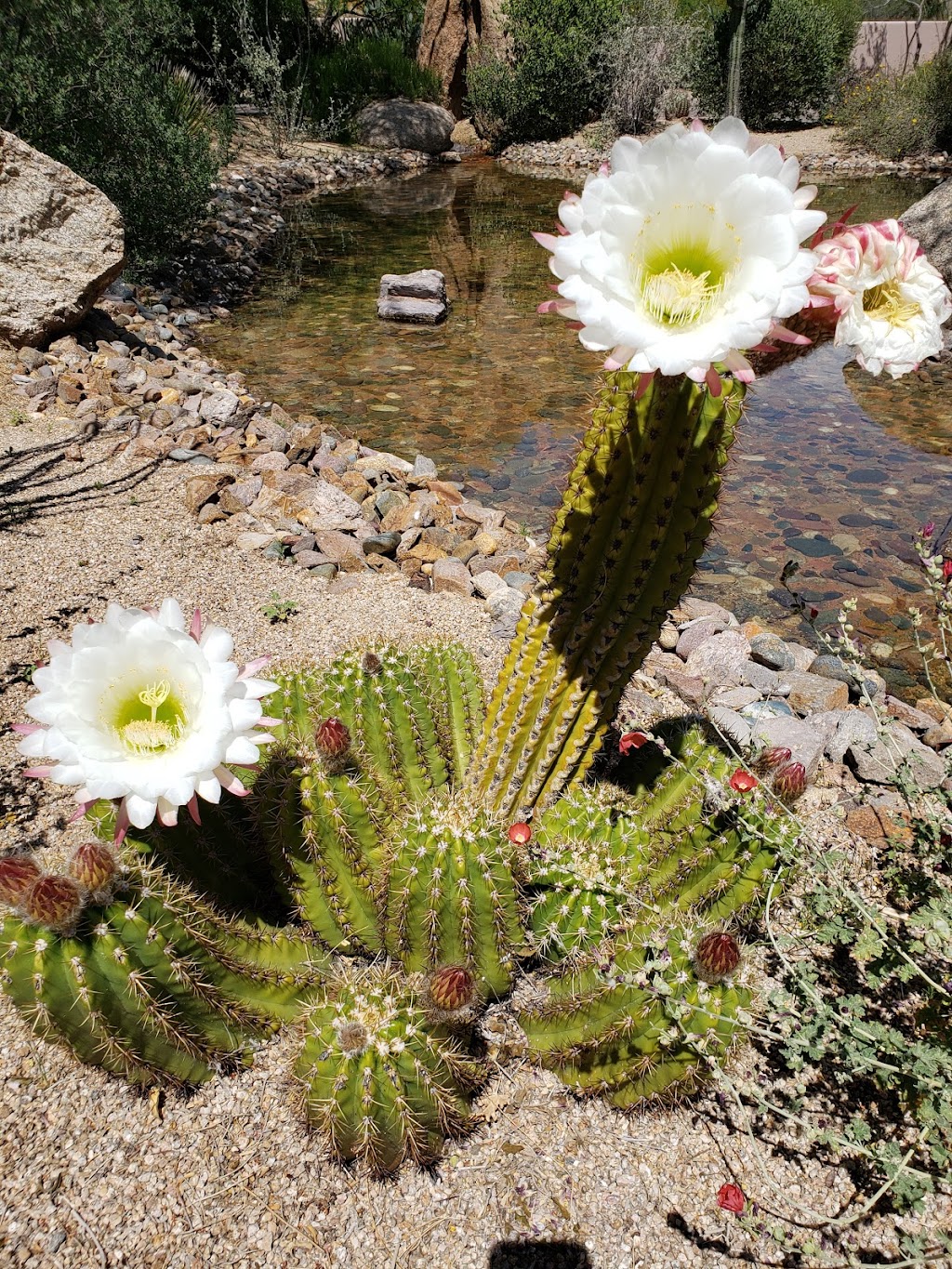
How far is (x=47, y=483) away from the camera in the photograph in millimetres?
4961

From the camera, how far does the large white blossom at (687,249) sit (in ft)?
4.15

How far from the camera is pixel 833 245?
1419mm

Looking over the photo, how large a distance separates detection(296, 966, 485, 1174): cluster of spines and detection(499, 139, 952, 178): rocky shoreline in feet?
66.8

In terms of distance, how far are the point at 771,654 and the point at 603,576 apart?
2.32 meters

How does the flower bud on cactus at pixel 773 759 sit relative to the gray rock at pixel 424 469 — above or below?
above

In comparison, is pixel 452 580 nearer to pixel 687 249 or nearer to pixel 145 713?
pixel 145 713

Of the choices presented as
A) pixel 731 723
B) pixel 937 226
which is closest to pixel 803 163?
pixel 937 226

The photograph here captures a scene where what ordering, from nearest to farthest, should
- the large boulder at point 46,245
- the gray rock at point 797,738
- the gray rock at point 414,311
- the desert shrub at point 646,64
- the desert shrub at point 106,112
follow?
the gray rock at point 797,738 < the large boulder at point 46,245 < the desert shrub at point 106,112 < the gray rock at point 414,311 < the desert shrub at point 646,64

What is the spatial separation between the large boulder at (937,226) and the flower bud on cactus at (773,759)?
857 cm

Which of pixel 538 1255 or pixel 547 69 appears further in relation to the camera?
pixel 547 69

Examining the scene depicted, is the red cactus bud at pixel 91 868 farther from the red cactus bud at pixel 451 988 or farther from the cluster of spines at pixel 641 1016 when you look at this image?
the cluster of spines at pixel 641 1016

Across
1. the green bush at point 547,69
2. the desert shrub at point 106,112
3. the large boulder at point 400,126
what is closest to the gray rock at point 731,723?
the desert shrub at point 106,112

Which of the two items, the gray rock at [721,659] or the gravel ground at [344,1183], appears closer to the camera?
the gravel ground at [344,1183]

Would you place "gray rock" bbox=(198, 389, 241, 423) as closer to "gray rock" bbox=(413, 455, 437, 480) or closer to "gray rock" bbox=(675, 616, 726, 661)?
"gray rock" bbox=(413, 455, 437, 480)
